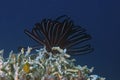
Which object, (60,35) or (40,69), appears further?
(60,35)

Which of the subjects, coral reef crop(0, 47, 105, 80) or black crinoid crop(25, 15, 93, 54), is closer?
coral reef crop(0, 47, 105, 80)

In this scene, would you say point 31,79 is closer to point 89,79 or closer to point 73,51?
point 89,79

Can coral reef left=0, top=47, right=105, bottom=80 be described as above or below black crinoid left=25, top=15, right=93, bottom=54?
below

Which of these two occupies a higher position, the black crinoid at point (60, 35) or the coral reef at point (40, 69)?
the black crinoid at point (60, 35)

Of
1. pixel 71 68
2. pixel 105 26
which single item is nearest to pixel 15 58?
pixel 71 68

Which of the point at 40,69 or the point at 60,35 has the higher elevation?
the point at 60,35
